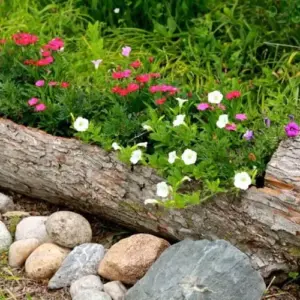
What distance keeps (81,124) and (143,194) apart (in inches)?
16.8

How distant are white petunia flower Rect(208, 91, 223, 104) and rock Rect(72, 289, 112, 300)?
961 mm

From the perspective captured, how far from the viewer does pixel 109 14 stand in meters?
4.89

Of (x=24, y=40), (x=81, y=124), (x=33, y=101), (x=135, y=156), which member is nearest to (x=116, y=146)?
(x=135, y=156)

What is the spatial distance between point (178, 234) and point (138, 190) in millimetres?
254

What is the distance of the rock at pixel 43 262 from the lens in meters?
3.48

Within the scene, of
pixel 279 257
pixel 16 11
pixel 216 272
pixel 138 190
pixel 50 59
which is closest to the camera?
pixel 216 272

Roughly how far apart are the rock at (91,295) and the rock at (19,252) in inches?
16.2

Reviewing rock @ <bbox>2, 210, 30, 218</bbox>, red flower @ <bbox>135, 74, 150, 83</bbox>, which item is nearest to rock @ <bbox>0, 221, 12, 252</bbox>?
rock @ <bbox>2, 210, 30, 218</bbox>

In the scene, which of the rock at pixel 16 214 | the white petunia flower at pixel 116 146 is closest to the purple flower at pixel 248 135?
the white petunia flower at pixel 116 146

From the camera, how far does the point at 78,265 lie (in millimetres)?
3457

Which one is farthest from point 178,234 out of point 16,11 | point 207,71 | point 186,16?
point 16,11

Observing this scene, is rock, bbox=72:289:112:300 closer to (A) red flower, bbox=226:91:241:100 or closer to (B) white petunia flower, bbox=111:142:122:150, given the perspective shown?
(B) white petunia flower, bbox=111:142:122:150

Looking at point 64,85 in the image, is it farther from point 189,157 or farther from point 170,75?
point 189,157

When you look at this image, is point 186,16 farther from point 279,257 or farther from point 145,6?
point 279,257
